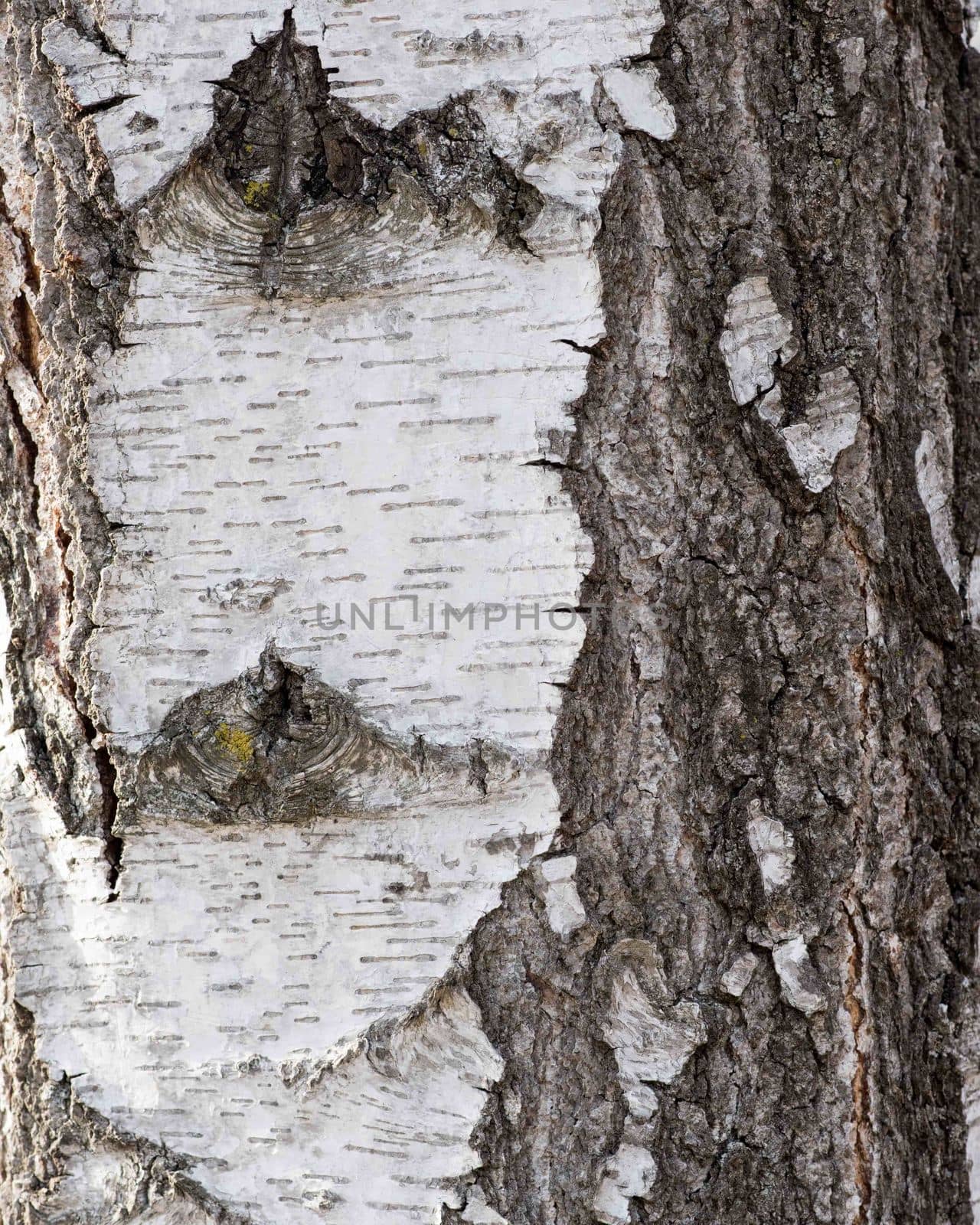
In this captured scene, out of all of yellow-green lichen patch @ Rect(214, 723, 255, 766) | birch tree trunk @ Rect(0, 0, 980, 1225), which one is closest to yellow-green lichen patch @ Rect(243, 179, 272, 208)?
birch tree trunk @ Rect(0, 0, 980, 1225)

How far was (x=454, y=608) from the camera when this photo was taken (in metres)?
1.08

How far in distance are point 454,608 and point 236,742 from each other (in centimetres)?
26

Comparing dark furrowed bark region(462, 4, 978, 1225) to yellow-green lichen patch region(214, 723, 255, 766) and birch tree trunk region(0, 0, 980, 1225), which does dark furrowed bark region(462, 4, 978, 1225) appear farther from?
yellow-green lichen patch region(214, 723, 255, 766)

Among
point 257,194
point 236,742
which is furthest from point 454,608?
point 257,194

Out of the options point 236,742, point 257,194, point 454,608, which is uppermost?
point 257,194

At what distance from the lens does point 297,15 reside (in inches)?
41.8

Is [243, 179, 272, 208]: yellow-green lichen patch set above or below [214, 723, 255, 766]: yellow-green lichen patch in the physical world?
above

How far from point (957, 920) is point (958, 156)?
0.94 meters

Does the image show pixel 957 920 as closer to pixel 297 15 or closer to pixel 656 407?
pixel 656 407

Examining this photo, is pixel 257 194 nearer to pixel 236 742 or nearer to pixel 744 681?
pixel 236 742

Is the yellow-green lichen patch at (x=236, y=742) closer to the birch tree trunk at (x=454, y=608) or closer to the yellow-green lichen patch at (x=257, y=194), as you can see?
the birch tree trunk at (x=454, y=608)

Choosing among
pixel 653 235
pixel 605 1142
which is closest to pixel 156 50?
pixel 653 235

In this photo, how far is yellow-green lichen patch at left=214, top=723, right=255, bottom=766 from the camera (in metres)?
1.06

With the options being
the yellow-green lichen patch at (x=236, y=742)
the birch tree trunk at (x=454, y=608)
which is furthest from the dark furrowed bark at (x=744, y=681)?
the yellow-green lichen patch at (x=236, y=742)
